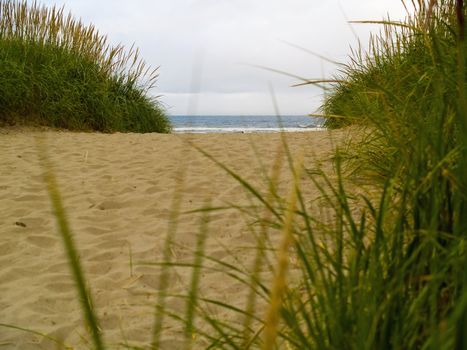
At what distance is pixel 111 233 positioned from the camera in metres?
2.84

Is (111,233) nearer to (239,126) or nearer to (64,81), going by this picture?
(64,81)

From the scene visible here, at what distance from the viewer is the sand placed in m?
1.91

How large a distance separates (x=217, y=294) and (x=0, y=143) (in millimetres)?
4622

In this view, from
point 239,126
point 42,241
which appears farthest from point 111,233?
point 239,126

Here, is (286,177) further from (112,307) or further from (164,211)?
(112,307)

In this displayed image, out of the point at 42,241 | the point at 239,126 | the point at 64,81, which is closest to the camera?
the point at 42,241

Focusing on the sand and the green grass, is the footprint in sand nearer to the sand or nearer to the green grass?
the sand

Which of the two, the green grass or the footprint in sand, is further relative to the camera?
the green grass

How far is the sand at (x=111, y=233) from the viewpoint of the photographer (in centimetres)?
191

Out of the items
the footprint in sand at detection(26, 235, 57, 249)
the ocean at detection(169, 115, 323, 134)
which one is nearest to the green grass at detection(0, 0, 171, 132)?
the ocean at detection(169, 115, 323, 134)

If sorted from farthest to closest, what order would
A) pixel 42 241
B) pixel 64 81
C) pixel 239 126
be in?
1. pixel 239 126
2. pixel 64 81
3. pixel 42 241

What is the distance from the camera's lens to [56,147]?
18.7 ft

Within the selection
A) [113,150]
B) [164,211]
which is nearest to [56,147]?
[113,150]

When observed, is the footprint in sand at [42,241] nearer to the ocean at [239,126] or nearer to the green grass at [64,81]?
the ocean at [239,126]
